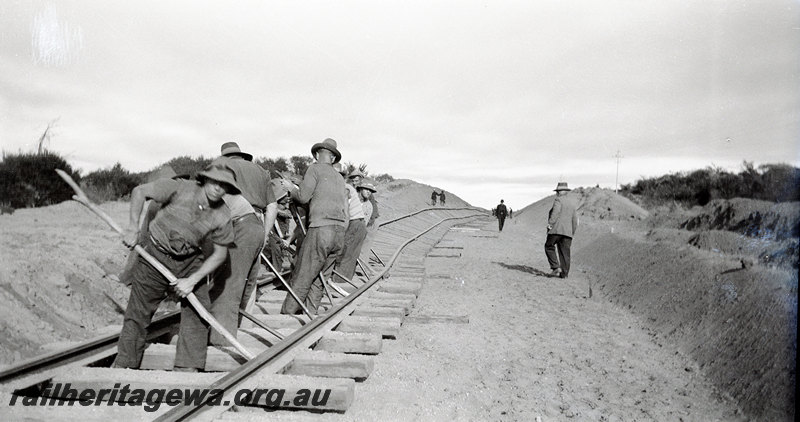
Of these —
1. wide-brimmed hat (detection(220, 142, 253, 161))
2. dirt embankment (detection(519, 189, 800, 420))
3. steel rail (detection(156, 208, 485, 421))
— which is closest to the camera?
steel rail (detection(156, 208, 485, 421))

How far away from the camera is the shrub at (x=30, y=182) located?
56.9 ft

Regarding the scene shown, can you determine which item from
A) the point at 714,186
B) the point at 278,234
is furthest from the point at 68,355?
the point at 714,186

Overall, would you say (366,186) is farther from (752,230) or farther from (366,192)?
(752,230)

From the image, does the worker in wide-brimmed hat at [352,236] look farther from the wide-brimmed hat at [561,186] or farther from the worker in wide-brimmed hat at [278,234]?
the wide-brimmed hat at [561,186]

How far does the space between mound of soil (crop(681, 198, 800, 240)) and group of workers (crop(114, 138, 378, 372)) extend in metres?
6.88

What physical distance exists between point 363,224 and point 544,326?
2.88m

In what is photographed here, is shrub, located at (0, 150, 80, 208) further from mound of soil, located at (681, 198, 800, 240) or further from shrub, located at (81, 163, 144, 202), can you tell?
mound of soil, located at (681, 198, 800, 240)

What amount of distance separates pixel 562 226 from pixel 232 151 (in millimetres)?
7205

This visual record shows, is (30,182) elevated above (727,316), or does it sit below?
above

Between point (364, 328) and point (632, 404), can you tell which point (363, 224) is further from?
point (632, 404)

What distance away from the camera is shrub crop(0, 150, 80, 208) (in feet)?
56.9

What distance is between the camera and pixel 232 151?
5.79 metres

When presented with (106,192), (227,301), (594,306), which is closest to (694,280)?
(594,306)

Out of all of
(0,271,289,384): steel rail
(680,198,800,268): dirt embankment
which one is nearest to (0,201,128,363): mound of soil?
(0,271,289,384): steel rail
